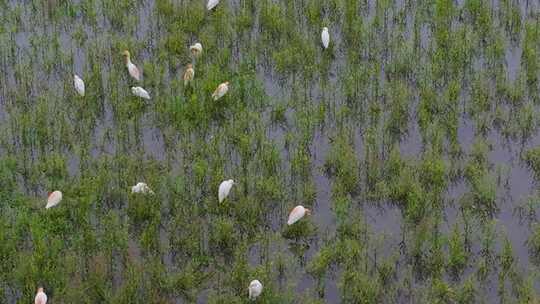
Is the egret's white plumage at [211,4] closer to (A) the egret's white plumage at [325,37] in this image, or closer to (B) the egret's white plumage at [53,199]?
(A) the egret's white plumage at [325,37]

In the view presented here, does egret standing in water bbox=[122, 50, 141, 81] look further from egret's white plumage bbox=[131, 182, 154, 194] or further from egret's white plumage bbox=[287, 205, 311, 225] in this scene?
egret's white plumage bbox=[287, 205, 311, 225]

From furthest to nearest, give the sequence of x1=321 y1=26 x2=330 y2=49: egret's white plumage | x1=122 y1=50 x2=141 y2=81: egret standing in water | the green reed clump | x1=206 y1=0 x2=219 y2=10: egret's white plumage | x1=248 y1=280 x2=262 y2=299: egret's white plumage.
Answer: x1=206 y1=0 x2=219 y2=10: egret's white plumage
x1=321 y1=26 x2=330 y2=49: egret's white plumage
x1=122 y1=50 x2=141 y2=81: egret standing in water
the green reed clump
x1=248 y1=280 x2=262 y2=299: egret's white plumage

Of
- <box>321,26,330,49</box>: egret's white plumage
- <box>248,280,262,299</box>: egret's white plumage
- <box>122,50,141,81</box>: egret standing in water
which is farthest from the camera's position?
<box>321,26,330,49</box>: egret's white plumage

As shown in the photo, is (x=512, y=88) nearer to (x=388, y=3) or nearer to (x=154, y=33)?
(x=388, y=3)

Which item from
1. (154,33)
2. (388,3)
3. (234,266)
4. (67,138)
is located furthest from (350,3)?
(234,266)

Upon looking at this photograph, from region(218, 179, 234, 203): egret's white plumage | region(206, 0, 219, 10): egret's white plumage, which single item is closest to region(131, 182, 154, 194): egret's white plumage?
region(218, 179, 234, 203): egret's white plumage
